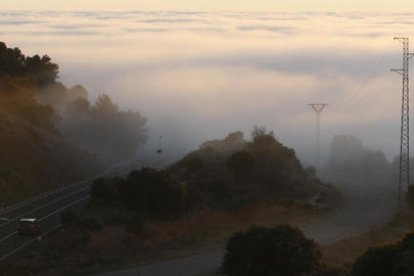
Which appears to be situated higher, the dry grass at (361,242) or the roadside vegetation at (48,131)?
the roadside vegetation at (48,131)

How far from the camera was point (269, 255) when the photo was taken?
119 ft

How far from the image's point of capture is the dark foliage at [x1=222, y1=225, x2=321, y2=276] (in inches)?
1422

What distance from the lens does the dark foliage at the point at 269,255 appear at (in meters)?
36.1

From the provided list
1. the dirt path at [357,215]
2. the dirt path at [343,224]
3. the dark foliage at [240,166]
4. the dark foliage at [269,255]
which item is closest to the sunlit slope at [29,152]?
the dark foliage at [240,166]

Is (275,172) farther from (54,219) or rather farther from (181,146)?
(181,146)

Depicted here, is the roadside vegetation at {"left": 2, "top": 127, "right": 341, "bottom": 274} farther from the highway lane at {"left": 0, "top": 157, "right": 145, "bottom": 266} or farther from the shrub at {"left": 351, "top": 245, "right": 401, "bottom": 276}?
the shrub at {"left": 351, "top": 245, "right": 401, "bottom": 276}

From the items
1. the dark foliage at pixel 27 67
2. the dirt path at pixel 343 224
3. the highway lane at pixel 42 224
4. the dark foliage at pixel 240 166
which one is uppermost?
the dark foliage at pixel 27 67

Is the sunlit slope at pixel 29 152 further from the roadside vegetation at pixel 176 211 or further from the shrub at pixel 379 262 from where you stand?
the shrub at pixel 379 262

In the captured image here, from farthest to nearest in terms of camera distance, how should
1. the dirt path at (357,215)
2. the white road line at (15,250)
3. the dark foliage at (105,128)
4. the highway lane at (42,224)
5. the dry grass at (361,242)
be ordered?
the dark foliage at (105,128), the dirt path at (357,215), the highway lane at (42,224), the white road line at (15,250), the dry grass at (361,242)

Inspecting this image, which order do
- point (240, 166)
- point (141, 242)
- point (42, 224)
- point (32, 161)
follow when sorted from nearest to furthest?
point (141, 242), point (42, 224), point (240, 166), point (32, 161)

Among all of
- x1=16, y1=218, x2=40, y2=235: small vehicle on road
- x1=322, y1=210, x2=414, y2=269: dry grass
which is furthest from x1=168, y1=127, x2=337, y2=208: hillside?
x1=16, y1=218, x2=40, y2=235: small vehicle on road

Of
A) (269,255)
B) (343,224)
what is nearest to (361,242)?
(343,224)

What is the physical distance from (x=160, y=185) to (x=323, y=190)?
96.8ft

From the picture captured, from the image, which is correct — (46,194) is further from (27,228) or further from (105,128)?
(105,128)
